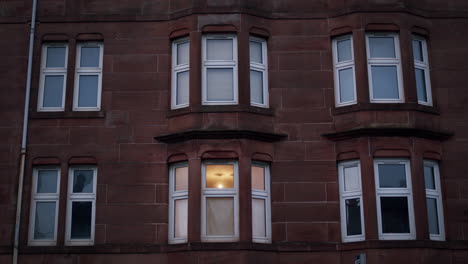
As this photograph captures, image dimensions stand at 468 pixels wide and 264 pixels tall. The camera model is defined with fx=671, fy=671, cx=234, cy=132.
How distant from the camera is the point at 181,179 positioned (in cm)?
1734

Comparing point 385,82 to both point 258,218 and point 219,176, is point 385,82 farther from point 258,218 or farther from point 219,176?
point 219,176

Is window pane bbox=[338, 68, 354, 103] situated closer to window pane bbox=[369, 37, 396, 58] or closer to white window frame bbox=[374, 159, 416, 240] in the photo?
window pane bbox=[369, 37, 396, 58]

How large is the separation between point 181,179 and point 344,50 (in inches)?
222

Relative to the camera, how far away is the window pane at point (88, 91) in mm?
18334

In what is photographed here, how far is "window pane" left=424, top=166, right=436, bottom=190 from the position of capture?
1730cm

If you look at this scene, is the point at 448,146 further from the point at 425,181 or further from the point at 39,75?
the point at 39,75

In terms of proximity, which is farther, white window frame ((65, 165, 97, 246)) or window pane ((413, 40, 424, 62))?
window pane ((413, 40, 424, 62))

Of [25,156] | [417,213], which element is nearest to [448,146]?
[417,213]

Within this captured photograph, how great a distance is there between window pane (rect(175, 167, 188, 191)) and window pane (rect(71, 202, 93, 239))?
2326 mm

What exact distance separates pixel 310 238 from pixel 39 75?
854 cm

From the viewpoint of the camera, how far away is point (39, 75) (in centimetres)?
1841

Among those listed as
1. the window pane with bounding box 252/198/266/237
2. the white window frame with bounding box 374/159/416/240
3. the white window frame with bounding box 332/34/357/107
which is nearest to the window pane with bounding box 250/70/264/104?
the white window frame with bounding box 332/34/357/107

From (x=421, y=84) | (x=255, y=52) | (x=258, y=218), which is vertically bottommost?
(x=258, y=218)

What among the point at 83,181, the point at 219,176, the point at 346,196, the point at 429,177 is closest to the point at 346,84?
the point at 346,196
